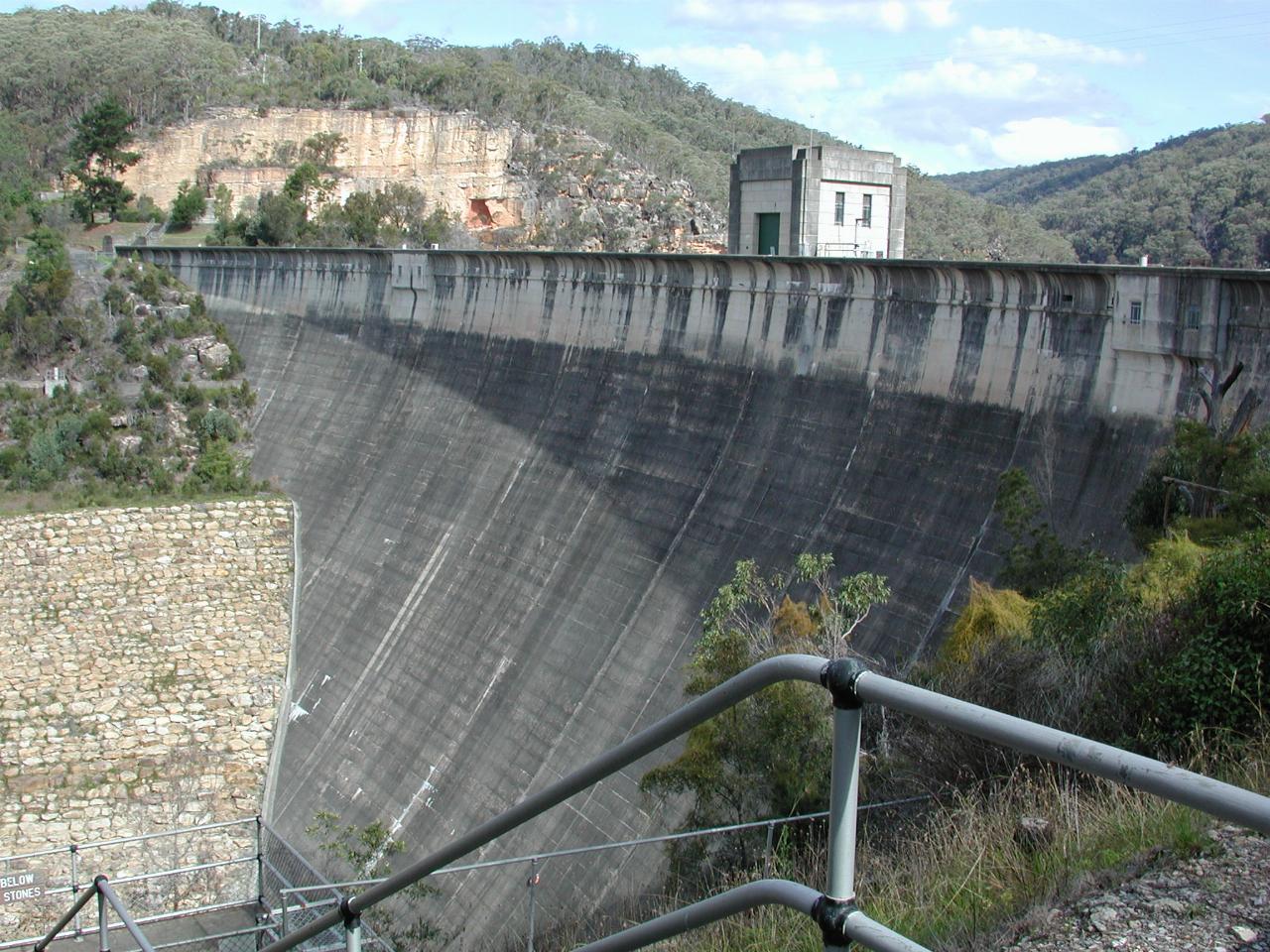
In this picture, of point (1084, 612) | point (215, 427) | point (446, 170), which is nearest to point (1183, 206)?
point (446, 170)

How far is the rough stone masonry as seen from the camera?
16.6m

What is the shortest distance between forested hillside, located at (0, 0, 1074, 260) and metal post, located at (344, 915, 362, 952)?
45.0m

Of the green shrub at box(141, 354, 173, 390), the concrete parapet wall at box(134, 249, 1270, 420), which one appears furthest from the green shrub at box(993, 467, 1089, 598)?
the green shrub at box(141, 354, 173, 390)

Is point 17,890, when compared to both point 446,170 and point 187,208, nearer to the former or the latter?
point 187,208

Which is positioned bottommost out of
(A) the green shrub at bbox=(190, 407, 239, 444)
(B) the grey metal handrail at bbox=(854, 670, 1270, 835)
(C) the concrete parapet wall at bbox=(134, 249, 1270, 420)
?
(A) the green shrub at bbox=(190, 407, 239, 444)

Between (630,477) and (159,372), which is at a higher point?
(159,372)

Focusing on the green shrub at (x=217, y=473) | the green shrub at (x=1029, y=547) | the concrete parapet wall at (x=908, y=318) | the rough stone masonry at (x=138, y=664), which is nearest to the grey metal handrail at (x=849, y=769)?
the green shrub at (x=1029, y=547)

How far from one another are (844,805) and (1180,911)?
1.82m

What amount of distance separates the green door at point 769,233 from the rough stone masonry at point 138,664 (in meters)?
9.73

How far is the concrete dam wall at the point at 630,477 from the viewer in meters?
12.0

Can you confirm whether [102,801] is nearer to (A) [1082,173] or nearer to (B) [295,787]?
(B) [295,787]

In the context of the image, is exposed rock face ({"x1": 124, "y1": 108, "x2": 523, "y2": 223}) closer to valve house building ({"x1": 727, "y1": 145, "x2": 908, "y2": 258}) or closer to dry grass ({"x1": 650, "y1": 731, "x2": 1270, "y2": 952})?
valve house building ({"x1": 727, "y1": 145, "x2": 908, "y2": 258})

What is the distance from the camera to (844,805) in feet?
6.91

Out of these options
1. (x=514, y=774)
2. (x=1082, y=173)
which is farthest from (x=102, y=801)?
(x=1082, y=173)
